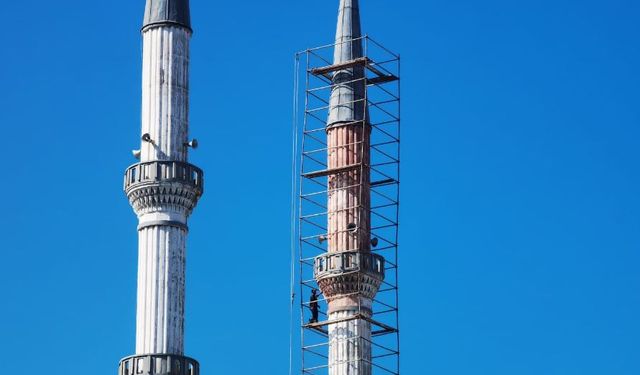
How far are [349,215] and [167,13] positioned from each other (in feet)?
42.1

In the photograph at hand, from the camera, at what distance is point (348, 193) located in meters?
71.7

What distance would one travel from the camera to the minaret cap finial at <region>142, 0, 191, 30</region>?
61.7m

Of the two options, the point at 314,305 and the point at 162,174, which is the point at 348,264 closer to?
the point at 314,305

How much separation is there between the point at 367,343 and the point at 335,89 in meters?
9.82

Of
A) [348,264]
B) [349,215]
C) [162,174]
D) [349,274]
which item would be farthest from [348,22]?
[162,174]

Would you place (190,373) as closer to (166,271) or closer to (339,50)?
(166,271)

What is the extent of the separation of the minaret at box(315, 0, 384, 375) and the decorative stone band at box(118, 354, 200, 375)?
40.1 feet

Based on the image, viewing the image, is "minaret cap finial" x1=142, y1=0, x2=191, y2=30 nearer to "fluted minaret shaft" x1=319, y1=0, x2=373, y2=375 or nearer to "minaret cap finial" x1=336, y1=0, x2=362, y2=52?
"fluted minaret shaft" x1=319, y1=0, x2=373, y2=375

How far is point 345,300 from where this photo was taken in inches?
2761

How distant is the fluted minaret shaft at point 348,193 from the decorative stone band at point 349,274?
0.16 feet

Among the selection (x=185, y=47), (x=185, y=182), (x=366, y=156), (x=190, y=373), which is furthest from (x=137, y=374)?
(x=366, y=156)

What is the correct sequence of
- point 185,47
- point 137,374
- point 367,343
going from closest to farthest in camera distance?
point 137,374
point 185,47
point 367,343

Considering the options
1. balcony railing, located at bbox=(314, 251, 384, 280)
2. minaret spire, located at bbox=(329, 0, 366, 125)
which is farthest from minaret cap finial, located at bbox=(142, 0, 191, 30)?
balcony railing, located at bbox=(314, 251, 384, 280)

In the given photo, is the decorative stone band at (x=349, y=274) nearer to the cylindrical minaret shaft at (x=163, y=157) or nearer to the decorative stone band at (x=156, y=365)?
the cylindrical minaret shaft at (x=163, y=157)
